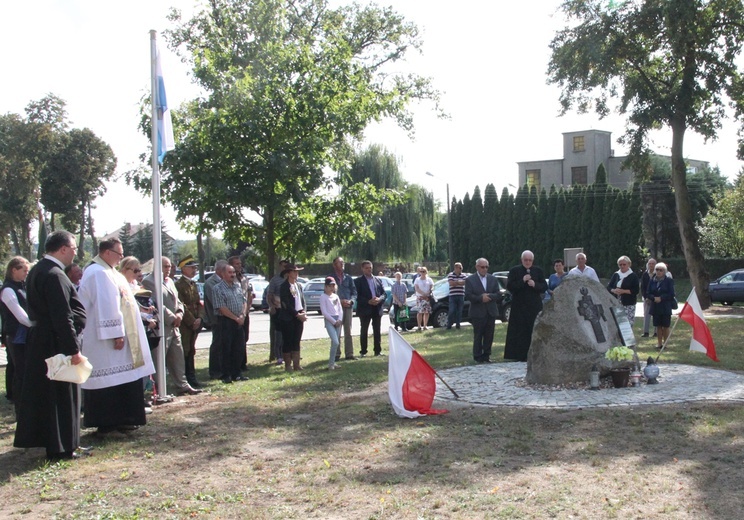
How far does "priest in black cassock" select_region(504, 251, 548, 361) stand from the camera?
12.5 meters

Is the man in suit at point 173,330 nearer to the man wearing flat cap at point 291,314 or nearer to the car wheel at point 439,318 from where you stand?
the man wearing flat cap at point 291,314

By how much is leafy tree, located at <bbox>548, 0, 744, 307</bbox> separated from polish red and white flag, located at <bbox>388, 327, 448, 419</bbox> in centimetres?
1840

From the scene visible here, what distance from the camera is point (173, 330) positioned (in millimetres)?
10023

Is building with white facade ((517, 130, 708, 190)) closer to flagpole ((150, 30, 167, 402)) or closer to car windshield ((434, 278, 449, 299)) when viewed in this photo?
car windshield ((434, 278, 449, 299))

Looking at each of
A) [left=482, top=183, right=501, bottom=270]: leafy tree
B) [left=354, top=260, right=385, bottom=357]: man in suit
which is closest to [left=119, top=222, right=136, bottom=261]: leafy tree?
[left=482, top=183, right=501, bottom=270]: leafy tree

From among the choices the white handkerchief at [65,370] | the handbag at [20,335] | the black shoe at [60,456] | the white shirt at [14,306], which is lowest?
the black shoe at [60,456]

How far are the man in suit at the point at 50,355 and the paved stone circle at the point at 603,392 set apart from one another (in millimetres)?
4536

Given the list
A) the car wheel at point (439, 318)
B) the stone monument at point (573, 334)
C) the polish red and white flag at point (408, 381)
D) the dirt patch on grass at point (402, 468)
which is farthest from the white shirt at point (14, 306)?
the car wheel at point (439, 318)

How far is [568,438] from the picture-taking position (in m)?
7.17

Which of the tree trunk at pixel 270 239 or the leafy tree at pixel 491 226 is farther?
the leafy tree at pixel 491 226

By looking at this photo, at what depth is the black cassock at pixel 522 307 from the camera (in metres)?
12.6

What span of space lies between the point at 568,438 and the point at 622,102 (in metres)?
21.4

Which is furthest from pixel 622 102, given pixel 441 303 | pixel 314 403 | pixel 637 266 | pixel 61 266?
pixel 637 266

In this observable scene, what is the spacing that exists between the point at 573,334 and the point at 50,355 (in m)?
6.43
